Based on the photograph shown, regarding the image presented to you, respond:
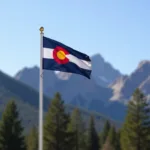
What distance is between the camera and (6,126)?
52625 mm

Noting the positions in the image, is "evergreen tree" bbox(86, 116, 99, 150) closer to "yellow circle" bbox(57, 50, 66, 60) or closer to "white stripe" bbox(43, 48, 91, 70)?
"white stripe" bbox(43, 48, 91, 70)

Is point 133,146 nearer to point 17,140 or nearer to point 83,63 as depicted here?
point 17,140

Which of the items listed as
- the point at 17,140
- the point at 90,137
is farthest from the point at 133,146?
the point at 90,137

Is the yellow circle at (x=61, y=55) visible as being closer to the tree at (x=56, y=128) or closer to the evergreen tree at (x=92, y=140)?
the tree at (x=56, y=128)

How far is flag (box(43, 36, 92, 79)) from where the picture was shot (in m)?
19.7

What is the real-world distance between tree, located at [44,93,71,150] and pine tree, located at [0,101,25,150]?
390 cm

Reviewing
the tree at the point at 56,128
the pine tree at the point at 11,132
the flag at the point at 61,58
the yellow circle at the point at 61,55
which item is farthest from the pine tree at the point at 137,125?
the yellow circle at the point at 61,55

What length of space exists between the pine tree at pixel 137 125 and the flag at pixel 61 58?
38507 mm

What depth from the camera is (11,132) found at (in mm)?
52312

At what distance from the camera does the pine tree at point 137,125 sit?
5759 cm

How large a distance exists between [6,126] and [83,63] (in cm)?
3413

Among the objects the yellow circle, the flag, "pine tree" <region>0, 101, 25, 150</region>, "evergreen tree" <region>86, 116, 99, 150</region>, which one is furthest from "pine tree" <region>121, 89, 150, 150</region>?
the yellow circle

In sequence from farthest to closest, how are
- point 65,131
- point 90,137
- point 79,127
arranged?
point 90,137 < point 79,127 < point 65,131

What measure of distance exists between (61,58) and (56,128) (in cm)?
3739
